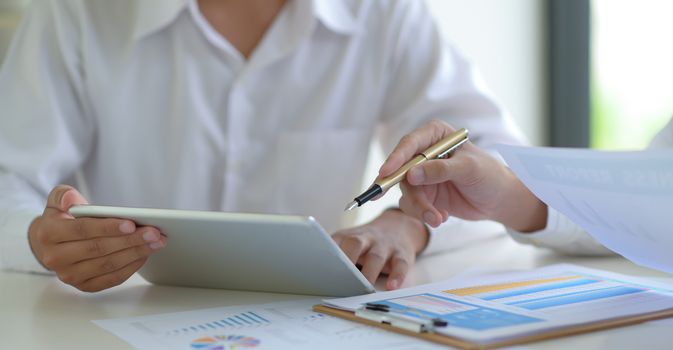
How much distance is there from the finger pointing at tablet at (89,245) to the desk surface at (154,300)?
0.08 feet

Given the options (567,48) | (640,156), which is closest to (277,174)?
(640,156)

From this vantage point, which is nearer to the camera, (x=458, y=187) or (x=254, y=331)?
(x=254, y=331)

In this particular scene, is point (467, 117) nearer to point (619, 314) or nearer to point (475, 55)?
point (619, 314)

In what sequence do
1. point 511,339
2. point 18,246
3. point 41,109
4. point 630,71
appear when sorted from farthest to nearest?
point 630,71 < point 41,109 < point 18,246 < point 511,339

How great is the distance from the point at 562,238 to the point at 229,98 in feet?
2.15

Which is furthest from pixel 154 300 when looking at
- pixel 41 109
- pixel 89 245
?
pixel 41 109

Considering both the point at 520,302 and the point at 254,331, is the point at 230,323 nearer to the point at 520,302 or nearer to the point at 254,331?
the point at 254,331

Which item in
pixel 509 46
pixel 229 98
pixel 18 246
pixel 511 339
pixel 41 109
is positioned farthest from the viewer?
pixel 509 46

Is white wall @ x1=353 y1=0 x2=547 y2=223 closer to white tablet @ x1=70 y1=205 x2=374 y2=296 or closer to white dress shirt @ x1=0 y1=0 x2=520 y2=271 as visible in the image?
white dress shirt @ x1=0 y1=0 x2=520 y2=271

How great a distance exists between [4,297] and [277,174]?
66 cm

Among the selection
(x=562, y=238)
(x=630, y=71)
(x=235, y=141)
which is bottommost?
(x=562, y=238)

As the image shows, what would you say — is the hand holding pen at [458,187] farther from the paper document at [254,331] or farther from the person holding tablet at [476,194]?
the paper document at [254,331]

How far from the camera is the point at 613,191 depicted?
Answer: 29.5 inches

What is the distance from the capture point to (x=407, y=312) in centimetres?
76
